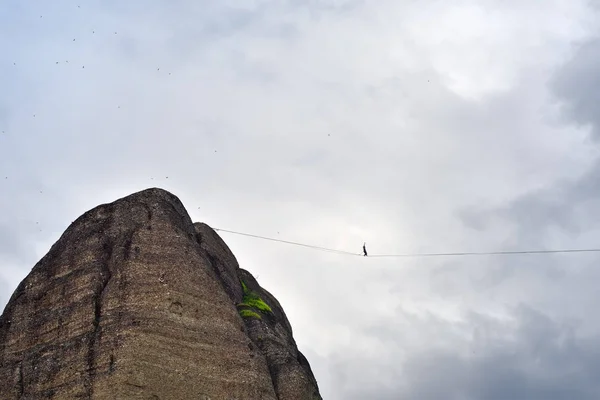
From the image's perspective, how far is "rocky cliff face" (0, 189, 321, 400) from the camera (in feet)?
158

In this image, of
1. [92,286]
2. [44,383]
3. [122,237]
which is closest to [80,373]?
[44,383]

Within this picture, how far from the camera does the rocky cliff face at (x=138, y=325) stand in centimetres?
4819

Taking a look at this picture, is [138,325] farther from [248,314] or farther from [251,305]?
[251,305]

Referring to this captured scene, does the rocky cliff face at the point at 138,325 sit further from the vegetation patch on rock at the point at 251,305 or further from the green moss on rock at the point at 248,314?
the vegetation patch on rock at the point at 251,305

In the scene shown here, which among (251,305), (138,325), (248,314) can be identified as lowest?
(138,325)

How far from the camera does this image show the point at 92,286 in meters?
52.2

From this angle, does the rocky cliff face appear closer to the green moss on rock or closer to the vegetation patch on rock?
the green moss on rock

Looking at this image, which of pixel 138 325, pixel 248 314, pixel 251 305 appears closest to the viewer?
pixel 138 325

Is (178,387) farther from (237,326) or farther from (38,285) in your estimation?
(38,285)

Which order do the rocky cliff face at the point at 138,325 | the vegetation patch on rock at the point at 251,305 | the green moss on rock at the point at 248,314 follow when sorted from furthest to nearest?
the vegetation patch on rock at the point at 251,305 → the green moss on rock at the point at 248,314 → the rocky cliff face at the point at 138,325

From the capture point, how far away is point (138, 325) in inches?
1934

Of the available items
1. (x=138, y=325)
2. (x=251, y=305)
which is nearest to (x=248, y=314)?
(x=251, y=305)

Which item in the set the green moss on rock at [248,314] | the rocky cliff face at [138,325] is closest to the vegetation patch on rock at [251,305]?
the green moss on rock at [248,314]

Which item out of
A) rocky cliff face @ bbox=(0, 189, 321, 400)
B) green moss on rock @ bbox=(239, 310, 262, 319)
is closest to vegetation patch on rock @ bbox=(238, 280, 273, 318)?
green moss on rock @ bbox=(239, 310, 262, 319)
